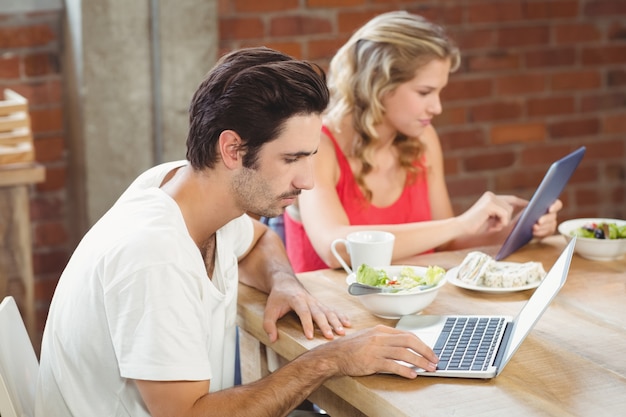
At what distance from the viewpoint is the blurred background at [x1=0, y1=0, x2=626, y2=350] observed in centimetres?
286

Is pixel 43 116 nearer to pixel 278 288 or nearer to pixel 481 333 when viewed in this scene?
pixel 278 288

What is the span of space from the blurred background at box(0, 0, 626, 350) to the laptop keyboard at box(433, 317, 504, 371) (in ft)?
4.78

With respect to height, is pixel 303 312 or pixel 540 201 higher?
pixel 540 201

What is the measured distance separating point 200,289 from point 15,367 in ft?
1.21

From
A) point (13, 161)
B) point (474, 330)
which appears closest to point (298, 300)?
point (474, 330)

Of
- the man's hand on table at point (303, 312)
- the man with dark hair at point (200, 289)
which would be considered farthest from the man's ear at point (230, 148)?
the man's hand on table at point (303, 312)

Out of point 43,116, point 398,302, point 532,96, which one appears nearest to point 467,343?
point 398,302

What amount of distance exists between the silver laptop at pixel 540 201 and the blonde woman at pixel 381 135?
0.40ft

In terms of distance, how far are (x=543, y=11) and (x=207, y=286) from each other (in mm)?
2323

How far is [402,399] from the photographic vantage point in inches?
53.9

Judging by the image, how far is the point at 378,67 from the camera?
7.69ft

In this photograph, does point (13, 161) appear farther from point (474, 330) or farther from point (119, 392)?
point (474, 330)

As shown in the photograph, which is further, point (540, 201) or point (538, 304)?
point (540, 201)

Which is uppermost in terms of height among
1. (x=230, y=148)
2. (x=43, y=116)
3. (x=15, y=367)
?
(x=230, y=148)
